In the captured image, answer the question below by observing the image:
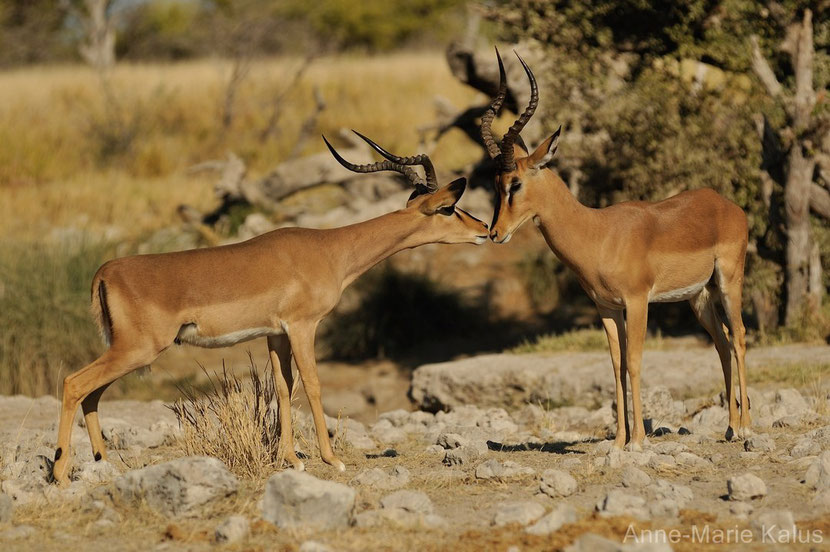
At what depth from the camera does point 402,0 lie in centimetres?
5012

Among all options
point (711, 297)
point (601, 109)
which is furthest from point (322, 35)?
point (711, 297)

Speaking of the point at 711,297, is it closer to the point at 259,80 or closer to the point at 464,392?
the point at 464,392

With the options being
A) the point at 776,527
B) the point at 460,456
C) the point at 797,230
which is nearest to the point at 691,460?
the point at 460,456

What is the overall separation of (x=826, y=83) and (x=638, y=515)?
9548mm

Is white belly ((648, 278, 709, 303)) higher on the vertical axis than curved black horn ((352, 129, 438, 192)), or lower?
lower

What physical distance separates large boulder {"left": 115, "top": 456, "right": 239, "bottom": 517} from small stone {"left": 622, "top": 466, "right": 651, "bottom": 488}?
7.96 feet

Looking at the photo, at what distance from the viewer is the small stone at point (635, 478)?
7055 mm

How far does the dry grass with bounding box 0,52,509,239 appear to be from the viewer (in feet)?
71.8

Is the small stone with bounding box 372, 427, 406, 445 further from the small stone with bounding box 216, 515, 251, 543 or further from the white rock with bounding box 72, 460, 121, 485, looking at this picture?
the small stone with bounding box 216, 515, 251, 543

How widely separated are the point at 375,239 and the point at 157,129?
1936cm

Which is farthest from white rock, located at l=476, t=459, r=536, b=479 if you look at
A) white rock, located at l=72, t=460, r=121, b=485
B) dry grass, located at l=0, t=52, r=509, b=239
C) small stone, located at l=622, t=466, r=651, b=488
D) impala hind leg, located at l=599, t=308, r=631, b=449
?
dry grass, located at l=0, t=52, r=509, b=239

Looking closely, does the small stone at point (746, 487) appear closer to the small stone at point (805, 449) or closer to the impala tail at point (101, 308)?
the small stone at point (805, 449)

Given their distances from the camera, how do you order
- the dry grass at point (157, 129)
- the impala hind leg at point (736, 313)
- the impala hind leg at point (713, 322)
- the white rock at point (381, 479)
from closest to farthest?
the white rock at point (381, 479), the impala hind leg at point (736, 313), the impala hind leg at point (713, 322), the dry grass at point (157, 129)

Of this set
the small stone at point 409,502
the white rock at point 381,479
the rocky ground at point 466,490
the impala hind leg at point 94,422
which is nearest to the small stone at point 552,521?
the rocky ground at point 466,490
